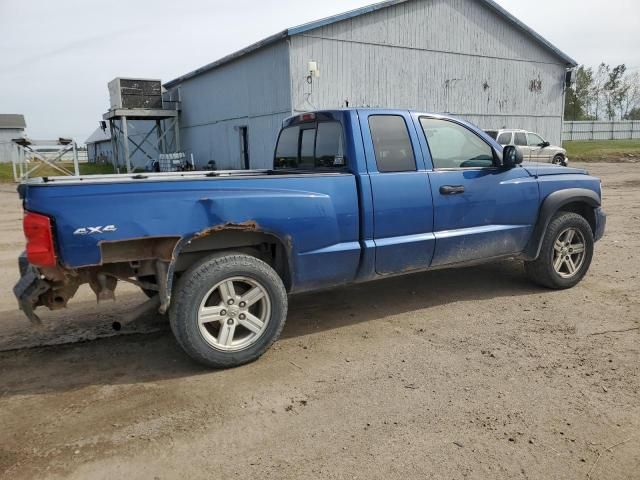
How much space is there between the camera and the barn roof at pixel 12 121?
43.1 m

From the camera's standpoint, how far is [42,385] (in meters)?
3.60

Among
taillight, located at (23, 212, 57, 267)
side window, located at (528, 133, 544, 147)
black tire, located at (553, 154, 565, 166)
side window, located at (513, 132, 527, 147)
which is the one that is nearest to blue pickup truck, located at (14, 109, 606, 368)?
taillight, located at (23, 212, 57, 267)

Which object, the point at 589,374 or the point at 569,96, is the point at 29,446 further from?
the point at 569,96

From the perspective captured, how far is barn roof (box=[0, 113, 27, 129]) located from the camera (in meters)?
43.1

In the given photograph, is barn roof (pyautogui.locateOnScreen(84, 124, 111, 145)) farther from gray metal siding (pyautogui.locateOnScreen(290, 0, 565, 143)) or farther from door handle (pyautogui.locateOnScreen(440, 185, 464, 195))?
door handle (pyautogui.locateOnScreen(440, 185, 464, 195))

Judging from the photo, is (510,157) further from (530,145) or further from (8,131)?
(8,131)

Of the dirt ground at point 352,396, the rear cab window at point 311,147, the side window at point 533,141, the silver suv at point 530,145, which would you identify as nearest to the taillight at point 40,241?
the dirt ground at point 352,396

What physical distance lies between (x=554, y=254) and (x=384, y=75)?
15.8 metres

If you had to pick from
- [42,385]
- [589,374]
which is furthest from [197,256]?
[589,374]

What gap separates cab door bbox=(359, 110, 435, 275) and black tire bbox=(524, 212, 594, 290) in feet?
5.02


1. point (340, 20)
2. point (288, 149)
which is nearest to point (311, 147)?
point (288, 149)

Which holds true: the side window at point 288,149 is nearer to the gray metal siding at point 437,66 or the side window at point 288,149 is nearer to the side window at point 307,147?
the side window at point 307,147

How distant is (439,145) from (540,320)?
1.85 m

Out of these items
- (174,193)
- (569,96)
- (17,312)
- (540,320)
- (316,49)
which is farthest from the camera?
(569,96)
